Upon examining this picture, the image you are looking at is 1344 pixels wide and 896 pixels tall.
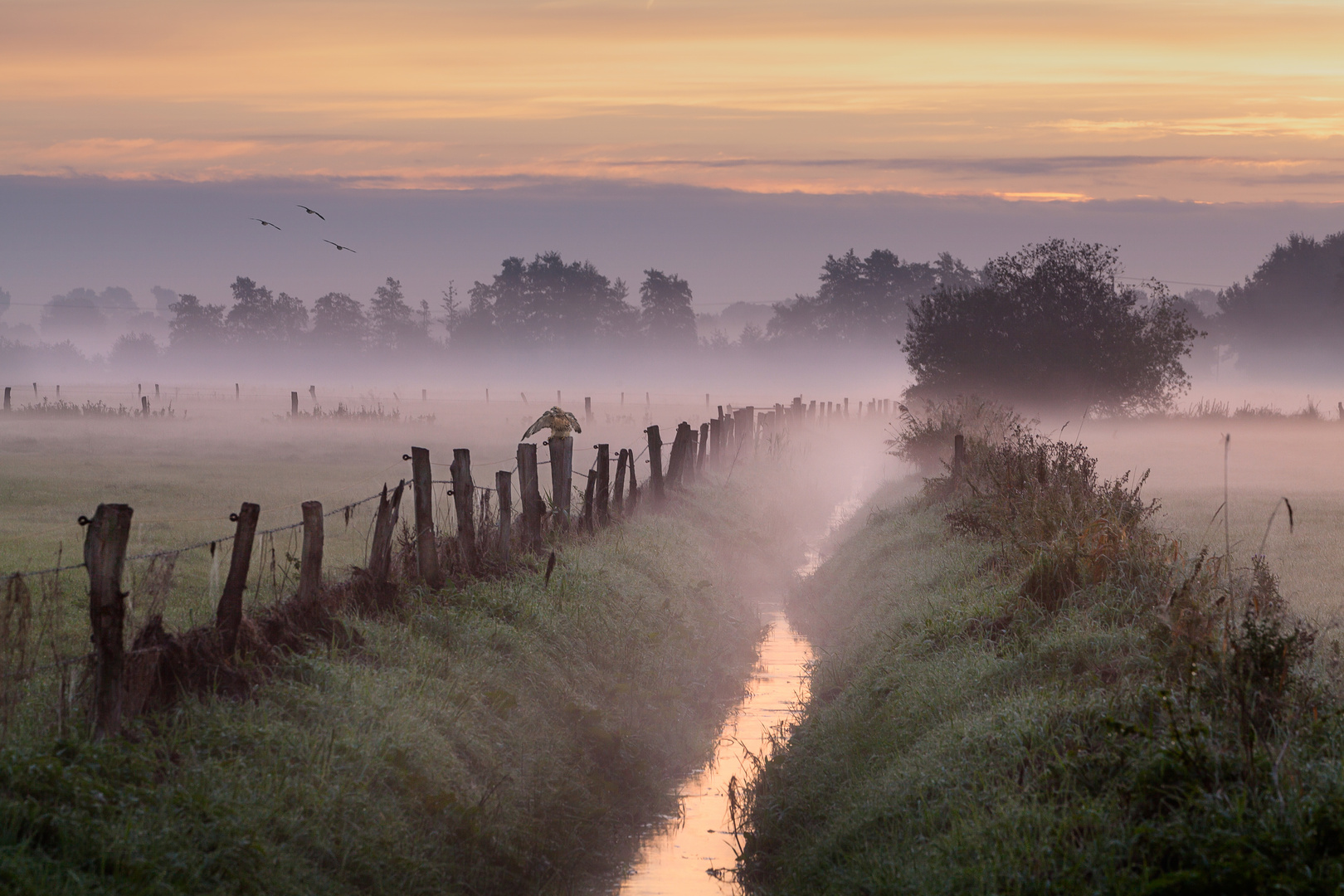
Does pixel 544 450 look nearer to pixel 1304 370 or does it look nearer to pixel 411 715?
pixel 411 715

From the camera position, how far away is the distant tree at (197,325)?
139 meters

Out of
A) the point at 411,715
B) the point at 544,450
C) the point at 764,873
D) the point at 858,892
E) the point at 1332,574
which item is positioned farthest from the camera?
the point at 544,450

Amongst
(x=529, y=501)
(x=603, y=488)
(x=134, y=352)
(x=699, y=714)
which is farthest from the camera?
(x=134, y=352)

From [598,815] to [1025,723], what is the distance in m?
3.55

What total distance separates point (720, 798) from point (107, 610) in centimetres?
555

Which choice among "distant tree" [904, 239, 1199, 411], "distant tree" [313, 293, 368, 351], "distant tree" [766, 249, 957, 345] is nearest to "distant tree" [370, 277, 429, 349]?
"distant tree" [313, 293, 368, 351]

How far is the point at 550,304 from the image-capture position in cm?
11825

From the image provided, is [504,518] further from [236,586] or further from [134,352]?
Result: [134,352]

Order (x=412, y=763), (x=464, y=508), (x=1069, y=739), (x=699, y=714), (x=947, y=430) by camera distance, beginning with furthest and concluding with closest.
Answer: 1. (x=947, y=430)
2. (x=699, y=714)
3. (x=464, y=508)
4. (x=412, y=763)
5. (x=1069, y=739)

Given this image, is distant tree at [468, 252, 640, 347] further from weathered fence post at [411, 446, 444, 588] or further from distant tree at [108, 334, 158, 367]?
weathered fence post at [411, 446, 444, 588]

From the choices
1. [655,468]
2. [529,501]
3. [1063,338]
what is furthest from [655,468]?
[1063,338]

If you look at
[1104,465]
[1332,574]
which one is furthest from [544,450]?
[1332,574]

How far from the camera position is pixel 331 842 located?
6441mm

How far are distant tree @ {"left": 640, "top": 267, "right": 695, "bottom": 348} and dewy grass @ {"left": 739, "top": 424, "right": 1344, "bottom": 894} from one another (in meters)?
117
